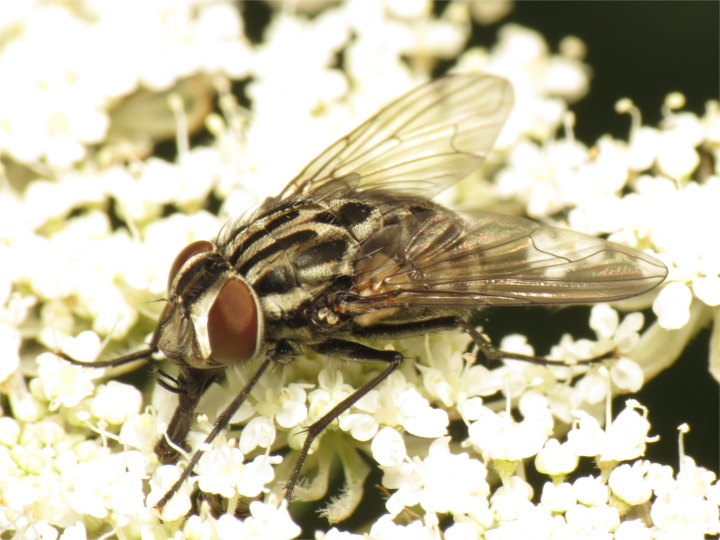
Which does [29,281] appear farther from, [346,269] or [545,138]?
[545,138]

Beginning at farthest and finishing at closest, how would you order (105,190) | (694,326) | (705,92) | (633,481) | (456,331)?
1. (705,92)
2. (105,190)
3. (694,326)
4. (456,331)
5. (633,481)

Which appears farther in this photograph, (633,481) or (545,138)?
(545,138)

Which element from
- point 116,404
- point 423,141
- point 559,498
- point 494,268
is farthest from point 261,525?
point 423,141

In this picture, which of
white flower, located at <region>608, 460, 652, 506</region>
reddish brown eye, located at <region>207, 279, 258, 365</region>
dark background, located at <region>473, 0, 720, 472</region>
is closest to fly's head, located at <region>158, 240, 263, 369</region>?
reddish brown eye, located at <region>207, 279, 258, 365</region>

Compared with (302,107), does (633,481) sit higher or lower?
lower

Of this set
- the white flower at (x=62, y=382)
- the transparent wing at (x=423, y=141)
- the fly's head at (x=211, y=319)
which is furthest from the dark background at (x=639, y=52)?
the white flower at (x=62, y=382)

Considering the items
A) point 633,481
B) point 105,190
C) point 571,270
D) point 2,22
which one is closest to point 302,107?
point 105,190
